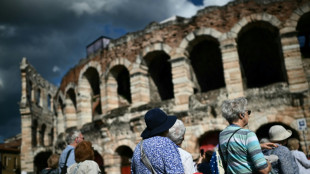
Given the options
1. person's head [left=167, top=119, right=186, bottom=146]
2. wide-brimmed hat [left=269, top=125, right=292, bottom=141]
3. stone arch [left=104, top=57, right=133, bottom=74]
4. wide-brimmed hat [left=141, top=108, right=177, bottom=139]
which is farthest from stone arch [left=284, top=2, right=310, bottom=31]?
wide-brimmed hat [left=141, top=108, right=177, bottom=139]

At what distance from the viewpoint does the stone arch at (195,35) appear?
11.7m

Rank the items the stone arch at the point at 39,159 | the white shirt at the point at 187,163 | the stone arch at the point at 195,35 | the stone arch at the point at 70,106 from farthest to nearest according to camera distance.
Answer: the stone arch at the point at 39,159, the stone arch at the point at 70,106, the stone arch at the point at 195,35, the white shirt at the point at 187,163

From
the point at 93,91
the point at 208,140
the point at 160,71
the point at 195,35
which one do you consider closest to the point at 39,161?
the point at 93,91

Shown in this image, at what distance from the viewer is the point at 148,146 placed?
7.83ft

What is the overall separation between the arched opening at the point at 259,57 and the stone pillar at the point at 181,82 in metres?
3.17

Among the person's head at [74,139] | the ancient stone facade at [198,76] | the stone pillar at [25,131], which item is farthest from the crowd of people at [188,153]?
the stone pillar at [25,131]

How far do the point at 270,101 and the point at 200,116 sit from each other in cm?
266

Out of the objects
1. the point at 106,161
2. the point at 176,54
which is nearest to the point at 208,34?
the point at 176,54

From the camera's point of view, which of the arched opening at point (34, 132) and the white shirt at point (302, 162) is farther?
the arched opening at point (34, 132)

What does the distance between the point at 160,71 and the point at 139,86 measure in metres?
2.57

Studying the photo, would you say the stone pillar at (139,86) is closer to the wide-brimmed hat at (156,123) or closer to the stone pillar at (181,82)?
the stone pillar at (181,82)

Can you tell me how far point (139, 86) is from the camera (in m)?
13.2

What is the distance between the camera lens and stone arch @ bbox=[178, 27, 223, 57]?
11.7 metres

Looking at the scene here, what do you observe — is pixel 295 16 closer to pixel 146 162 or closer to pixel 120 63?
pixel 120 63
